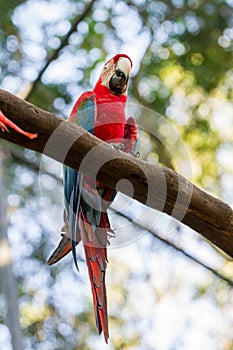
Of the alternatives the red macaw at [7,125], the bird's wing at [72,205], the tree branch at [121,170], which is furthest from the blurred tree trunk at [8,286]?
the red macaw at [7,125]

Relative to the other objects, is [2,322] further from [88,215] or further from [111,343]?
[88,215]

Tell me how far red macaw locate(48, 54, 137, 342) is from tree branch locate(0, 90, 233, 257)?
0.18m

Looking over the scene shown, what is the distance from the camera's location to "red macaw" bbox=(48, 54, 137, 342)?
151 centimetres

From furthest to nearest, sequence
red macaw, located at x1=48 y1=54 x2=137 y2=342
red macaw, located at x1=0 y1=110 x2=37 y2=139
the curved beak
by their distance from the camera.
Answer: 1. the curved beak
2. red macaw, located at x1=48 y1=54 x2=137 y2=342
3. red macaw, located at x1=0 y1=110 x2=37 y2=139

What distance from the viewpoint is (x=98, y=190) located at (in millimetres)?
1605

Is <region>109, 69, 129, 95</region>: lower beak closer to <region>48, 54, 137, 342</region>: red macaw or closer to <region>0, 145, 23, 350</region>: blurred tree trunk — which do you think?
<region>48, 54, 137, 342</region>: red macaw

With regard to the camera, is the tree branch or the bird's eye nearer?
the tree branch

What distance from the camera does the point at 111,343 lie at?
9.34 feet

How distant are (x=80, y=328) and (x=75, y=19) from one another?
131 centimetres

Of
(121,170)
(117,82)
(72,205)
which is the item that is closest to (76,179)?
(72,205)

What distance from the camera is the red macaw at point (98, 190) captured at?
1.51 m

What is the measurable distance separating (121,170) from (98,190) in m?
0.30

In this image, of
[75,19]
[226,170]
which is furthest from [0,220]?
[226,170]

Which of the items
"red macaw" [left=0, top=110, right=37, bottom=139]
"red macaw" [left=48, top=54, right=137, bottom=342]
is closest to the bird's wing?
"red macaw" [left=48, top=54, right=137, bottom=342]
